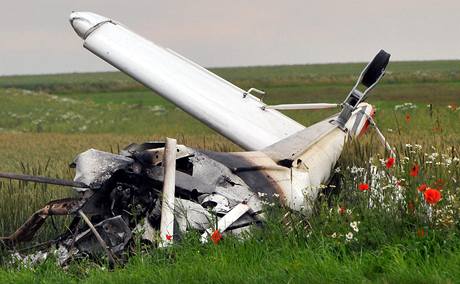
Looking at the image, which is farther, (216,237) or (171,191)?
(171,191)

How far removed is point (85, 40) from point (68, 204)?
300 inches

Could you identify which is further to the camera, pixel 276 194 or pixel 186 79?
pixel 186 79

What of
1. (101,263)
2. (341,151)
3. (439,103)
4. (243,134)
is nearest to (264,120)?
(243,134)

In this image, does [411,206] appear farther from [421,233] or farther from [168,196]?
[168,196]

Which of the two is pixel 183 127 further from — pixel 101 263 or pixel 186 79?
pixel 101 263

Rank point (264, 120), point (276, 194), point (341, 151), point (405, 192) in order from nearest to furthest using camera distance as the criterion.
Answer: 1. point (405, 192)
2. point (276, 194)
3. point (341, 151)
4. point (264, 120)

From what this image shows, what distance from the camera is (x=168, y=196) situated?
26.6ft

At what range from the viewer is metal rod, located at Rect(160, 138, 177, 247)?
315 inches

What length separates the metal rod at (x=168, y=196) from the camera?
315 inches

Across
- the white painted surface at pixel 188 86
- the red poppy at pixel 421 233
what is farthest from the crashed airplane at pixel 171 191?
the white painted surface at pixel 188 86

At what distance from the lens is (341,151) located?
1136cm

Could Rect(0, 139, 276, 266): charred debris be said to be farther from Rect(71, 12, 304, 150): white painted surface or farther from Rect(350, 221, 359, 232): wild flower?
Rect(71, 12, 304, 150): white painted surface

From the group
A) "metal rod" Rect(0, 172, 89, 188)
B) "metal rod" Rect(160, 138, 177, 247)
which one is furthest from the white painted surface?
"metal rod" Rect(0, 172, 89, 188)

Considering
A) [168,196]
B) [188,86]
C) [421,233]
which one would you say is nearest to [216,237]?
[168,196]
